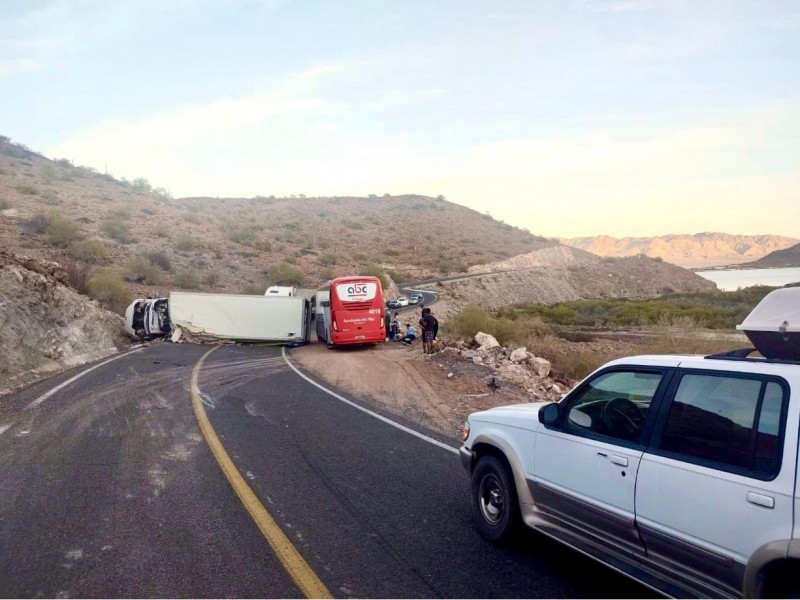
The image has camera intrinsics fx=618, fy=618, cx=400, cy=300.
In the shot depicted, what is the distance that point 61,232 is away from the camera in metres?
46.7

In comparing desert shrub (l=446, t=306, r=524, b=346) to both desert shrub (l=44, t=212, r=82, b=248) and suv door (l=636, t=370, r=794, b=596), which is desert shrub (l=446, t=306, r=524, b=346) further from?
desert shrub (l=44, t=212, r=82, b=248)

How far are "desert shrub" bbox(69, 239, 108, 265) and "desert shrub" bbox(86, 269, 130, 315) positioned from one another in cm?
1299

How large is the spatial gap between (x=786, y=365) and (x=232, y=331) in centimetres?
2678

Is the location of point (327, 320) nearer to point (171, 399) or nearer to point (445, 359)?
point (445, 359)

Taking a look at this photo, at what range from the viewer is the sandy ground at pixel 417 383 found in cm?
1173

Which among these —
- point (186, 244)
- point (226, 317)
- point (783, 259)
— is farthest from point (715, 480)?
point (783, 259)

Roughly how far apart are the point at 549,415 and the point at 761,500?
1.72 meters

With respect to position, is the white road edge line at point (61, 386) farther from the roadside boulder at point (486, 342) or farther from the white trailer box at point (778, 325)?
Result: the white trailer box at point (778, 325)

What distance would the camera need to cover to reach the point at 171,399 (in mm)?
12586

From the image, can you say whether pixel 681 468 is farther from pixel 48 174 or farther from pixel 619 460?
pixel 48 174

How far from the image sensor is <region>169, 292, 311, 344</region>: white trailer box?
28.0 m

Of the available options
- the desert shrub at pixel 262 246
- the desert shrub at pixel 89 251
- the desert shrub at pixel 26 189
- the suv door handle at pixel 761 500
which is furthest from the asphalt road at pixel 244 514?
the desert shrub at pixel 26 189

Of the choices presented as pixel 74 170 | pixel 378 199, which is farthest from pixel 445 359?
pixel 378 199

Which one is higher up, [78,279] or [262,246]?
[262,246]
